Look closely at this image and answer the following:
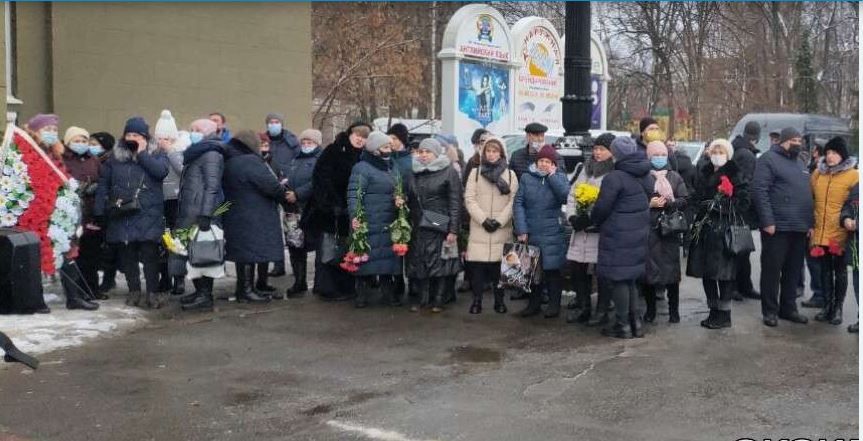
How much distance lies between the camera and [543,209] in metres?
8.72

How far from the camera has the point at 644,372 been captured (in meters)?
6.98

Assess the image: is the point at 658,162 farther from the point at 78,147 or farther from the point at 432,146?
the point at 78,147

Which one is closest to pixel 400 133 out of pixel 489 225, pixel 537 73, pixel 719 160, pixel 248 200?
pixel 489 225

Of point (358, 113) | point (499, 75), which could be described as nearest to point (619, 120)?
point (358, 113)

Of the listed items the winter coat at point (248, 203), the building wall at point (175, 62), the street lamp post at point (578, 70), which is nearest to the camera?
the winter coat at point (248, 203)

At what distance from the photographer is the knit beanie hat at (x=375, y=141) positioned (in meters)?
9.13

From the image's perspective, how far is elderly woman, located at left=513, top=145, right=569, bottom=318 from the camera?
28.5ft

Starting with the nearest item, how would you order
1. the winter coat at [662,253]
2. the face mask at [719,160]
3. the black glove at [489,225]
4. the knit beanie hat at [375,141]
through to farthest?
the winter coat at [662,253] < the face mask at [719,160] < the black glove at [489,225] < the knit beanie hat at [375,141]

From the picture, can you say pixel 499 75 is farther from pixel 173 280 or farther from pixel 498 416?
pixel 498 416

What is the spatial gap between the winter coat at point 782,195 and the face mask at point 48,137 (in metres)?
5.92

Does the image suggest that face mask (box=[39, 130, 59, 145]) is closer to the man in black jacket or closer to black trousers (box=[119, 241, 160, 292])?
black trousers (box=[119, 241, 160, 292])

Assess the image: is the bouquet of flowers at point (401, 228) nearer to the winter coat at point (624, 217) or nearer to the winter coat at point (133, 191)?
the winter coat at point (624, 217)

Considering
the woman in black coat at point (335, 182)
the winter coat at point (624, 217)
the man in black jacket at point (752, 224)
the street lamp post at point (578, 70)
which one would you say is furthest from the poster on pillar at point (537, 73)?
the winter coat at point (624, 217)

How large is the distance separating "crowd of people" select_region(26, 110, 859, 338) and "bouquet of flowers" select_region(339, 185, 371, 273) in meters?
0.02
